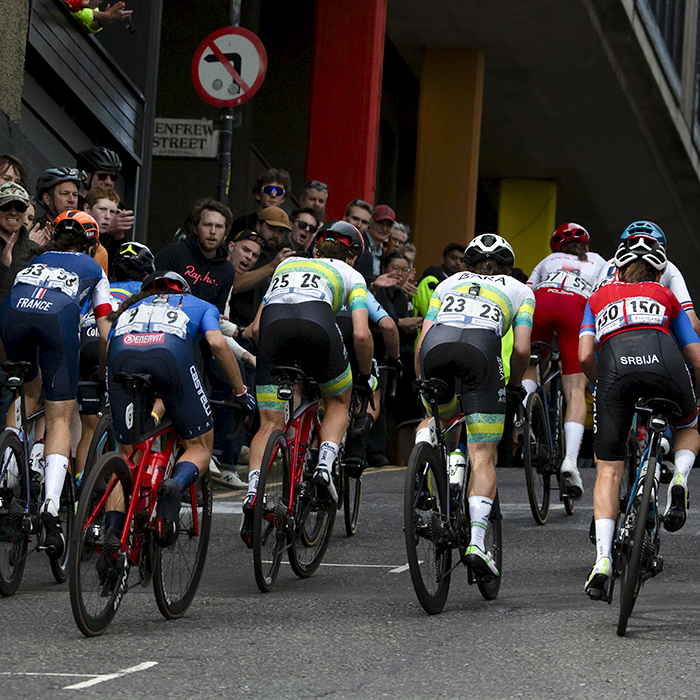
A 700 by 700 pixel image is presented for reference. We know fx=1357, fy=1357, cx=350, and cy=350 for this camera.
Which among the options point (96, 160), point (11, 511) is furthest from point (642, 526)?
point (96, 160)

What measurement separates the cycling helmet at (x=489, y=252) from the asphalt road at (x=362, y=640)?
180 centimetres

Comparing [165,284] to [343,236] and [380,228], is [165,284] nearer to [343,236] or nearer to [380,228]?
[343,236]

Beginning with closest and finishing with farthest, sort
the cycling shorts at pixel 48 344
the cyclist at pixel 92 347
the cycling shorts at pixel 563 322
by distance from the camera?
the cycling shorts at pixel 48 344, the cyclist at pixel 92 347, the cycling shorts at pixel 563 322

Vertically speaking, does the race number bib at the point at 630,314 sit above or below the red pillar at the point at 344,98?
below

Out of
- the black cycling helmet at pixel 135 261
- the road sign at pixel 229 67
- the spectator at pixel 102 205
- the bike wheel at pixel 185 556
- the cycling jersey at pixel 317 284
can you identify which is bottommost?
the bike wheel at pixel 185 556

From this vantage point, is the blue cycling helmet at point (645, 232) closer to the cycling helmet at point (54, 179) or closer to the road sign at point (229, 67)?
the cycling helmet at point (54, 179)

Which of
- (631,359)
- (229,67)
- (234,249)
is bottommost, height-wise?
(631,359)

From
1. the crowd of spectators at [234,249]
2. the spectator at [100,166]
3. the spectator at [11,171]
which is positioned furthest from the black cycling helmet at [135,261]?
the spectator at [100,166]

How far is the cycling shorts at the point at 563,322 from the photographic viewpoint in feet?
34.9

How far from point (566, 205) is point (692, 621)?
2806 cm

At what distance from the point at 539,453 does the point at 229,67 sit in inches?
204

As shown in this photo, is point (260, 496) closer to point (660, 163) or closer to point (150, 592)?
point (150, 592)

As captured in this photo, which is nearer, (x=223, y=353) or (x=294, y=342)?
(x=223, y=353)

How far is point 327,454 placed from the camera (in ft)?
25.5
